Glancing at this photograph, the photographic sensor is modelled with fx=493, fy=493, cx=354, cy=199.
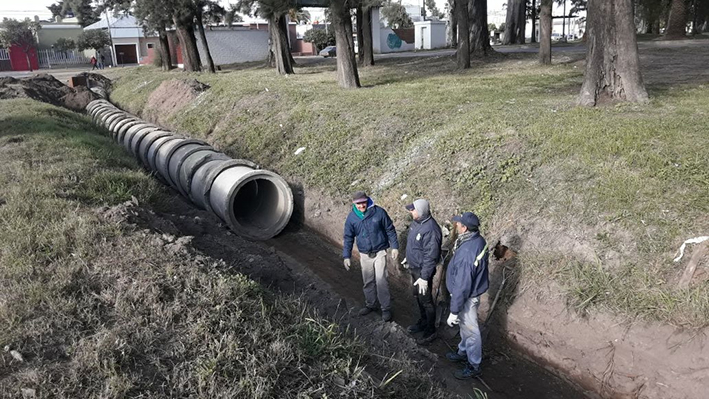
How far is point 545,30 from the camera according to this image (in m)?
16.3

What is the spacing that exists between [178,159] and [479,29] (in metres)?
14.5

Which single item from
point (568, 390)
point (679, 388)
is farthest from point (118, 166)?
point (679, 388)

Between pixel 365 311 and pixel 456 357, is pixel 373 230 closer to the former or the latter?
pixel 365 311

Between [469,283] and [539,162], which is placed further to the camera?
[539,162]

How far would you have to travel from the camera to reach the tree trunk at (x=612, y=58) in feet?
31.5

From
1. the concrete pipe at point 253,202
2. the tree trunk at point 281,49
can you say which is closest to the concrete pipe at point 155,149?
the concrete pipe at point 253,202

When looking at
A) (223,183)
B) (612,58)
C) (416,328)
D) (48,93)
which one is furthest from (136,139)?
(48,93)

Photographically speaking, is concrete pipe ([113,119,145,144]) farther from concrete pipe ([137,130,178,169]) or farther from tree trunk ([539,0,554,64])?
tree trunk ([539,0,554,64])

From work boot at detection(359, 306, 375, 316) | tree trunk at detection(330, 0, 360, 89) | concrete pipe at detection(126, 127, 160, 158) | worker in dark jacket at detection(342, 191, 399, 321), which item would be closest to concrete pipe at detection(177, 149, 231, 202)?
concrete pipe at detection(126, 127, 160, 158)

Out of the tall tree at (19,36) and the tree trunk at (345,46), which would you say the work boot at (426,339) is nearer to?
the tree trunk at (345,46)

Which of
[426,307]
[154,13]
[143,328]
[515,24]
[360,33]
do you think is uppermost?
[154,13]

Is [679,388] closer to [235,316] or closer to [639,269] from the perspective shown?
[639,269]

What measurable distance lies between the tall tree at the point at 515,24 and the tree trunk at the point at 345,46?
16.3 meters

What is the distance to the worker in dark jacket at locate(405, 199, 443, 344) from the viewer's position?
239 inches
